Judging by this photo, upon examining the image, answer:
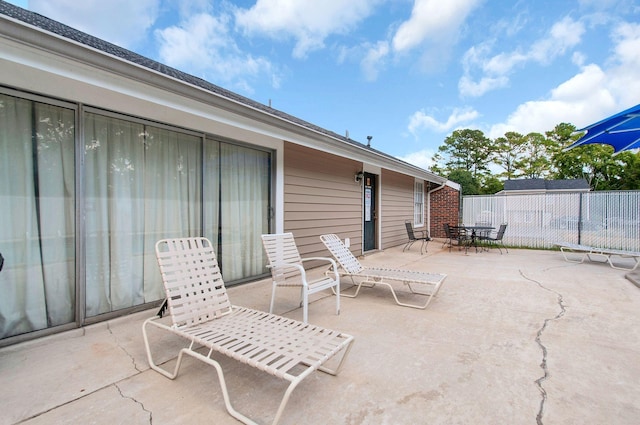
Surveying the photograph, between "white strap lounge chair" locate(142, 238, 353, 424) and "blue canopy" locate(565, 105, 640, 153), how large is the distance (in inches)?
154

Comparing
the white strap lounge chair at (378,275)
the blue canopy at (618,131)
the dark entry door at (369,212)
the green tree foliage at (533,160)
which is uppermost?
the green tree foliage at (533,160)

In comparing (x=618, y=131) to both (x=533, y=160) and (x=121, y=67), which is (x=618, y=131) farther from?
(x=533, y=160)

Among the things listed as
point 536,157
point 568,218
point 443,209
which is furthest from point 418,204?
point 536,157

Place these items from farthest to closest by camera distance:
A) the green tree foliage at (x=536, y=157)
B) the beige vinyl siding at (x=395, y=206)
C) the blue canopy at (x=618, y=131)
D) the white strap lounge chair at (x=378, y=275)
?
the green tree foliage at (x=536, y=157) < the beige vinyl siding at (x=395, y=206) < the white strap lounge chair at (x=378, y=275) < the blue canopy at (x=618, y=131)

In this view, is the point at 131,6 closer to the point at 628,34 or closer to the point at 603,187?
the point at 628,34

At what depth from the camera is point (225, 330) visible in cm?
232

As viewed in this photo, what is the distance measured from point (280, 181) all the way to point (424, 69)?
10.8 metres

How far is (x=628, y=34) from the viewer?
8539mm

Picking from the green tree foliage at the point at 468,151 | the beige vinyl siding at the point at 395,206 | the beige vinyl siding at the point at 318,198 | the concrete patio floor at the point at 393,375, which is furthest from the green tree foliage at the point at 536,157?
the concrete patio floor at the point at 393,375

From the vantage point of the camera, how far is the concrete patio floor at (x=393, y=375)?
5.90ft

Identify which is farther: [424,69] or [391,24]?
[424,69]

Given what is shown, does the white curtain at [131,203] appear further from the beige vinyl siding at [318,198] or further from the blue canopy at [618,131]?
the blue canopy at [618,131]

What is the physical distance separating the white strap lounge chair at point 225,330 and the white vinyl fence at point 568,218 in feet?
33.0

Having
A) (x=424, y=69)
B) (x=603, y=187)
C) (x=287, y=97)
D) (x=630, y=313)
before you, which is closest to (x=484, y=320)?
(x=630, y=313)
